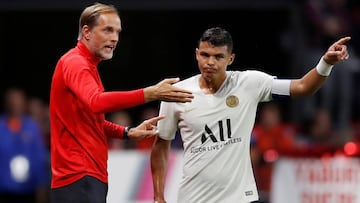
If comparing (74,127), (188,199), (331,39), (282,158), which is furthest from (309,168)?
(74,127)

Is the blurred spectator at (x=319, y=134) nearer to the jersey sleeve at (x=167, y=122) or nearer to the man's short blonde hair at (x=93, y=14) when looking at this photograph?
the jersey sleeve at (x=167, y=122)

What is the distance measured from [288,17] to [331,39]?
5.02 ft

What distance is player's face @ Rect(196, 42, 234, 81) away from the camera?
8.48 meters

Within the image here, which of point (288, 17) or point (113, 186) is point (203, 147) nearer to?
point (113, 186)

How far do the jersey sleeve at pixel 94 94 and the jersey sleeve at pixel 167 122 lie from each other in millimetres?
1061

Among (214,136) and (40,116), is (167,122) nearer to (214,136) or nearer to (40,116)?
(214,136)

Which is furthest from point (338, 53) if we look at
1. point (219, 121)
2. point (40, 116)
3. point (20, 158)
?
point (40, 116)

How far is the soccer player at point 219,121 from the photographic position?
334 inches

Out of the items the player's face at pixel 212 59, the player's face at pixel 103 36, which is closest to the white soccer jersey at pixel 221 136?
the player's face at pixel 212 59

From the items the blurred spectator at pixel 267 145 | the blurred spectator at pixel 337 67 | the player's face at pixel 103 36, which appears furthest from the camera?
the blurred spectator at pixel 337 67

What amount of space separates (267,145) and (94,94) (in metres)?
6.43

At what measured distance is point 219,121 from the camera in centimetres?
855

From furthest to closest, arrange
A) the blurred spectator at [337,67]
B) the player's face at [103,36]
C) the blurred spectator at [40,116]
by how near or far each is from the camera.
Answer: the blurred spectator at [337,67]
the blurred spectator at [40,116]
the player's face at [103,36]

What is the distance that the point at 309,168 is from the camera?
12906 mm
